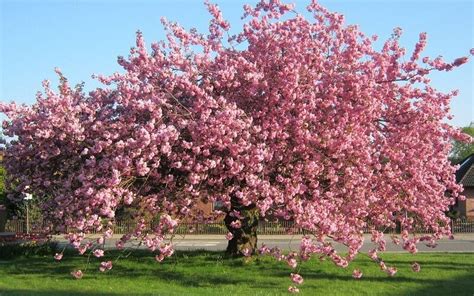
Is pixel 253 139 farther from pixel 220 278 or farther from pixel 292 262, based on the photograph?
pixel 220 278

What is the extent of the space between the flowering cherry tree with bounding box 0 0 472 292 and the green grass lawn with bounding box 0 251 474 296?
2.61 feet

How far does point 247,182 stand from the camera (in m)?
10.2

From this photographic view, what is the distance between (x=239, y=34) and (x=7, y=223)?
25372 millimetres

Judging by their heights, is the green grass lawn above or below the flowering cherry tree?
below

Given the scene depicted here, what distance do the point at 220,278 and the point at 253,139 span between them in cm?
365

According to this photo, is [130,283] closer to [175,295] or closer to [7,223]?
[175,295]

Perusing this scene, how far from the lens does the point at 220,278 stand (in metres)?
12.6

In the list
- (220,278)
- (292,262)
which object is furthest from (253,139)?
(220,278)

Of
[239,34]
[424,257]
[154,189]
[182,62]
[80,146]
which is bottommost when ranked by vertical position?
[424,257]

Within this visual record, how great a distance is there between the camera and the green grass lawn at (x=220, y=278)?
11.1 meters

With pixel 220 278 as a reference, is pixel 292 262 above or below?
above

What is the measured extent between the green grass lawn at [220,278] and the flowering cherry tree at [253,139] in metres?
0.79

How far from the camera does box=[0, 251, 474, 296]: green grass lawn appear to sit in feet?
36.3

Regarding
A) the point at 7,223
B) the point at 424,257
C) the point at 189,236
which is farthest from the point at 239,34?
the point at 7,223
